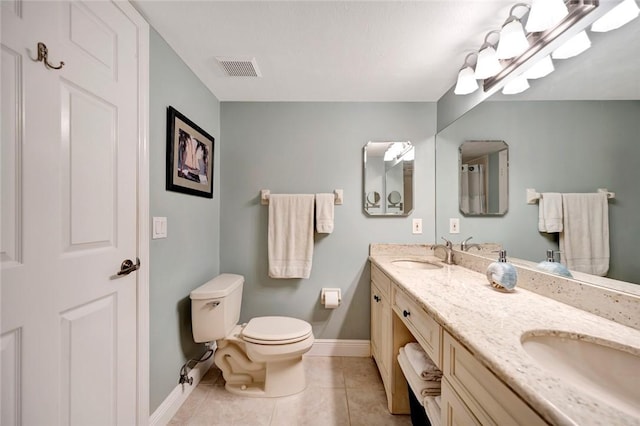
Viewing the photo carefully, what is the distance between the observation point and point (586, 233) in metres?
0.95

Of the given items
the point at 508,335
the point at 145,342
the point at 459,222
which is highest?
the point at 459,222

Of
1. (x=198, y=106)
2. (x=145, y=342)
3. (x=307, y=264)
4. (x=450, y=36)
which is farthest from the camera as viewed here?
(x=307, y=264)

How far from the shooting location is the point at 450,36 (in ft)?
4.38

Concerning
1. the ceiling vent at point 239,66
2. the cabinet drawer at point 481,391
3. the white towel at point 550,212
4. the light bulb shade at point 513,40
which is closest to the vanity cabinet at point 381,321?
the cabinet drawer at point 481,391

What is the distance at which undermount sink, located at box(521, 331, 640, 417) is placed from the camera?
2.02 ft

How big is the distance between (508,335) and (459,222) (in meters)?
1.27

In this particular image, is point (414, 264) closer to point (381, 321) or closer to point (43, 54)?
point (381, 321)

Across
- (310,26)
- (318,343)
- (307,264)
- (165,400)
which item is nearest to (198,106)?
(310,26)

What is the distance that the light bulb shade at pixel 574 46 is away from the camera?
934 millimetres

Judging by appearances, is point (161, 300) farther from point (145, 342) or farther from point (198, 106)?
point (198, 106)

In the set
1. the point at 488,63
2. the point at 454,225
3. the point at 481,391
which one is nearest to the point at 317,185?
the point at 454,225

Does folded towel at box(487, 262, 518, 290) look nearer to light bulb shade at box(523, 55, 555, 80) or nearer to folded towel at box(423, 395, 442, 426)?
folded towel at box(423, 395, 442, 426)

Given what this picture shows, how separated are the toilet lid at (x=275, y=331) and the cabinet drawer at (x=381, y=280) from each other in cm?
57

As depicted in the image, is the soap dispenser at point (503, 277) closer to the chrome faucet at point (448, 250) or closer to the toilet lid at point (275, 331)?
the chrome faucet at point (448, 250)
